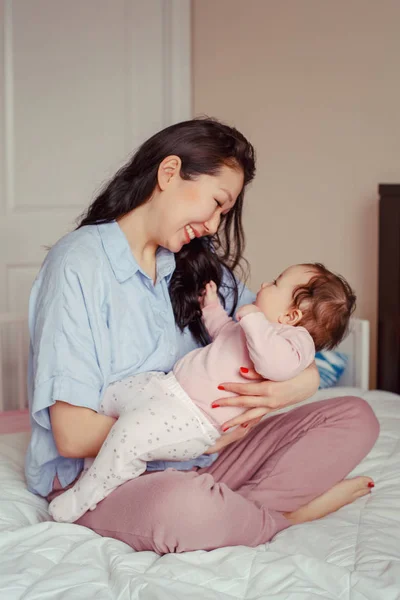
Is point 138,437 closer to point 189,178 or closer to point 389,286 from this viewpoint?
point 189,178

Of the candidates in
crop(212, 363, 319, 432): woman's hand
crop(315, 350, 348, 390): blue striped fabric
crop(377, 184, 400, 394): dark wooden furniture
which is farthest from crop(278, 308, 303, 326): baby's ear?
crop(377, 184, 400, 394): dark wooden furniture

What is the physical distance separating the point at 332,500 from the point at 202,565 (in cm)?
45

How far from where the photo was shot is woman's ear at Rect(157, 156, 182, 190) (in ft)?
5.09

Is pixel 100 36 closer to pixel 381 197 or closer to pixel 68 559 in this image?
pixel 381 197

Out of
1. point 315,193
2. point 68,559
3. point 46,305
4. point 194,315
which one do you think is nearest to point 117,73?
point 315,193

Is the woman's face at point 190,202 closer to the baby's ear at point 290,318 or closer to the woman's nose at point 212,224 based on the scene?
the woman's nose at point 212,224

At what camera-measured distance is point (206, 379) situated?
1.46 m

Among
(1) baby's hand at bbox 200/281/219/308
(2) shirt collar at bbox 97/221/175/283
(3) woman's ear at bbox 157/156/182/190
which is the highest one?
(3) woman's ear at bbox 157/156/182/190

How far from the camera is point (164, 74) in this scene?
3252 millimetres

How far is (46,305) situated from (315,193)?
1.78 m

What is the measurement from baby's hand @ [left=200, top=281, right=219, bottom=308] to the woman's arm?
406 mm

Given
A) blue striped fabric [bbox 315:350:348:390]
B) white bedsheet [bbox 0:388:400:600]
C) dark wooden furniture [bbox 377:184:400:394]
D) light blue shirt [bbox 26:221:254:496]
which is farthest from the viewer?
dark wooden furniture [bbox 377:184:400:394]

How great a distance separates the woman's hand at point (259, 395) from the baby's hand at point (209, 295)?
10.9 inches

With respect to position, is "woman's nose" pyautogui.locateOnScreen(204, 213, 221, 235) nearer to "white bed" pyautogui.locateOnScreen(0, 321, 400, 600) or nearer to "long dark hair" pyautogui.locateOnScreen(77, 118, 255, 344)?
"long dark hair" pyautogui.locateOnScreen(77, 118, 255, 344)
